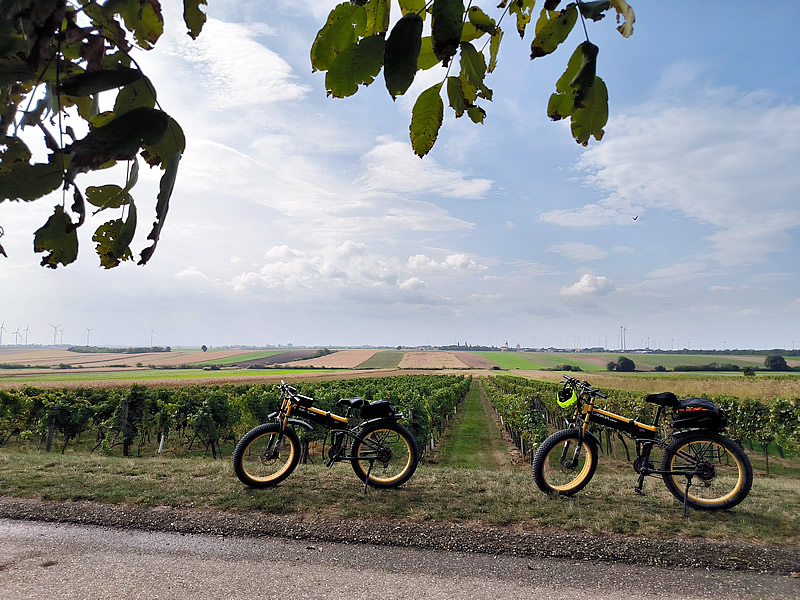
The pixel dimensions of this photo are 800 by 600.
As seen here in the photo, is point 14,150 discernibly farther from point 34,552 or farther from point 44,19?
point 34,552

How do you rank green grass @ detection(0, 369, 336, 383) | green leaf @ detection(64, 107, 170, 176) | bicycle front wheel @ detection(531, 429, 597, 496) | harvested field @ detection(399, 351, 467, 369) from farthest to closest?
harvested field @ detection(399, 351, 467, 369)
green grass @ detection(0, 369, 336, 383)
bicycle front wheel @ detection(531, 429, 597, 496)
green leaf @ detection(64, 107, 170, 176)

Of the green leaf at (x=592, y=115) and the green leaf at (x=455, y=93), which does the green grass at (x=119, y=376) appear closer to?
the green leaf at (x=455, y=93)

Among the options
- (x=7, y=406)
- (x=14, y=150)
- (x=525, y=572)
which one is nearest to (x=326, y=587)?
(x=525, y=572)

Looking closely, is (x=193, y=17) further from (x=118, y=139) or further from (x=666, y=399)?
(x=666, y=399)

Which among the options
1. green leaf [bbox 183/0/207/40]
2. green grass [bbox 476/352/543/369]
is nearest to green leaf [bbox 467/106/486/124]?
green leaf [bbox 183/0/207/40]

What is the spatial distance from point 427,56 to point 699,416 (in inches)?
212

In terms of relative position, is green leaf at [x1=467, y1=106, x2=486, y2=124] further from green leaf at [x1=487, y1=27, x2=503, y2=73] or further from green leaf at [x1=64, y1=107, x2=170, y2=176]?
green leaf at [x1=64, y1=107, x2=170, y2=176]

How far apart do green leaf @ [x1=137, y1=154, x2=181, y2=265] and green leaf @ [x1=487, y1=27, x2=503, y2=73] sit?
733 millimetres

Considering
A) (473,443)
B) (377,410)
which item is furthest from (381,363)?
(377,410)

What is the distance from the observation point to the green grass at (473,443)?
47.2ft

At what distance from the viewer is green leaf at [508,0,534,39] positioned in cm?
123

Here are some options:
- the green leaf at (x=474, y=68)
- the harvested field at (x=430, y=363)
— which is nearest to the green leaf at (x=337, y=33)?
the green leaf at (x=474, y=68)

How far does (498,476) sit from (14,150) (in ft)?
21.3

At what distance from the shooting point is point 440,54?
2.74ft
